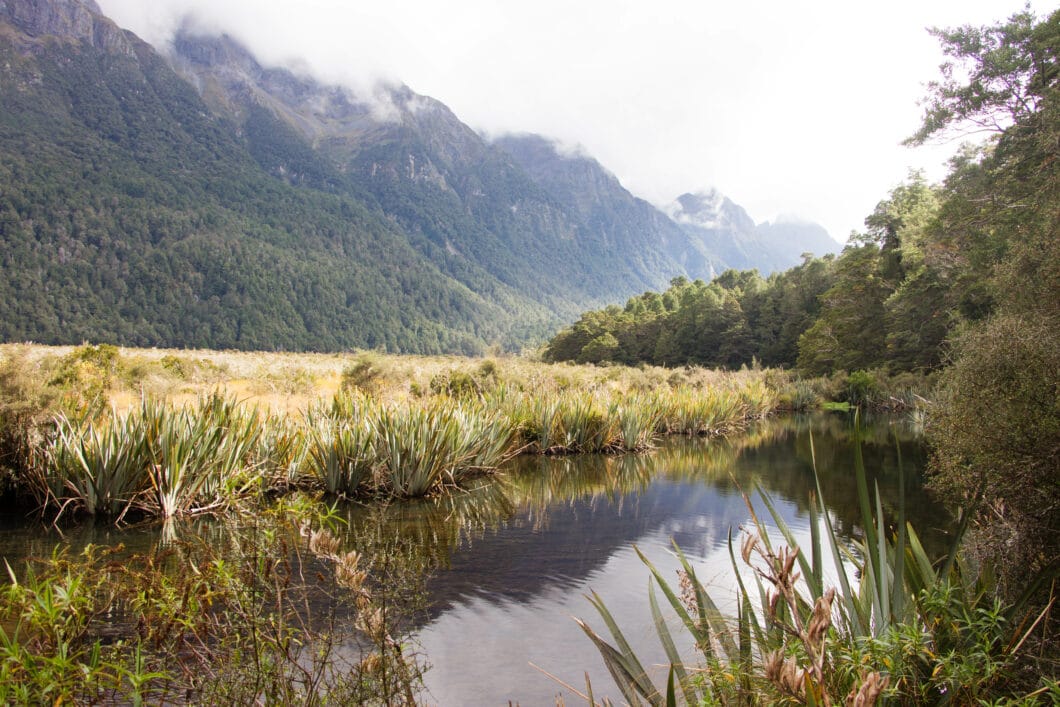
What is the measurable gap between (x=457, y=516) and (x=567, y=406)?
7.01 meters

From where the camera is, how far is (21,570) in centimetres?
569

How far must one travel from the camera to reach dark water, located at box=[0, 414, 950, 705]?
4.55 metres

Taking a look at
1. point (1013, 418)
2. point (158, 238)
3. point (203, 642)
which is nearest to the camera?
point (203, 642)

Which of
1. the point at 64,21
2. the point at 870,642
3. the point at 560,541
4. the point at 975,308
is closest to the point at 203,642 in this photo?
the point at 870,642

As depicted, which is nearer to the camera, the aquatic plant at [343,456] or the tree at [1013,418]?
the tree at [1013,418]

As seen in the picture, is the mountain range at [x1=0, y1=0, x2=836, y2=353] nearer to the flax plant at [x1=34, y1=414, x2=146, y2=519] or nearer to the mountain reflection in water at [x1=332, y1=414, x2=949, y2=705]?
the mountain reflection in water at [x1=332, y1=414, x2=949, y2=705]

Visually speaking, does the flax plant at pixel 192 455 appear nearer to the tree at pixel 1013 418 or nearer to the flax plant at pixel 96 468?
the flax plant at pixel 96 468

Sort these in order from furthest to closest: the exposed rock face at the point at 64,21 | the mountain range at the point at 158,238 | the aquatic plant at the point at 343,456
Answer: the exposed rock face at the point at 64,21
the mountain range at the point at 158,238
the aquatic plant at the point at 343,456

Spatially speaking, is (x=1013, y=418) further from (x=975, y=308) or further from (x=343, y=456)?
(x=975, y=308)

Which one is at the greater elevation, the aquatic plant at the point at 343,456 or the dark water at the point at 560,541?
the aquatic plant at the point at 343,456

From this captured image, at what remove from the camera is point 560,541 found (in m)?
7.63

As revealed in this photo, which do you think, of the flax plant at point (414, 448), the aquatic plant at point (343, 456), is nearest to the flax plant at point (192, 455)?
the aquatic plant at point (343, 456)

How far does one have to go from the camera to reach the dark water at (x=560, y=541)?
4.55 m

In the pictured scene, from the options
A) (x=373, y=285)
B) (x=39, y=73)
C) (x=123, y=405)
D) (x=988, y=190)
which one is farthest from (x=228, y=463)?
(x=39, y=73)
